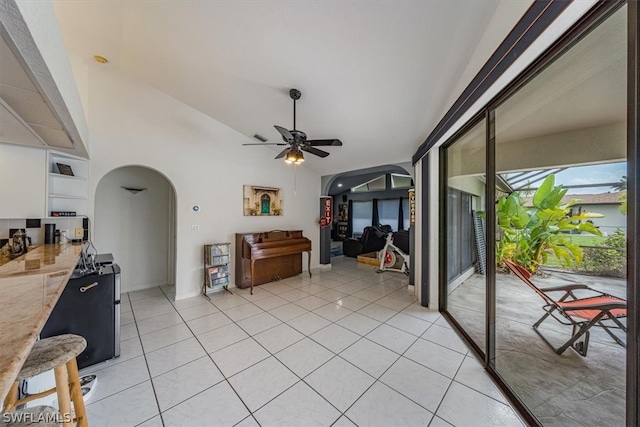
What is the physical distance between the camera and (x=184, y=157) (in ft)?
12.8

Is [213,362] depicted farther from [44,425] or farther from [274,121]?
[274,121]

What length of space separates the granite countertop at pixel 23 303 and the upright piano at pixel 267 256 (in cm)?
258

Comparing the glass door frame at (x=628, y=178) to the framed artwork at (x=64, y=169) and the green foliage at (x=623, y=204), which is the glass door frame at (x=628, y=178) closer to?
the green foliage at (x=623, y=204)

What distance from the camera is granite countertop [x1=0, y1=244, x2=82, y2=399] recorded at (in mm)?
593

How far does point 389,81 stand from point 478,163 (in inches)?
54.9

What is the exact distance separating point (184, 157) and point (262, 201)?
5.47 feet

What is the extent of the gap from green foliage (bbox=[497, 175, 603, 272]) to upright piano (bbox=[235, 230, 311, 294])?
358cm

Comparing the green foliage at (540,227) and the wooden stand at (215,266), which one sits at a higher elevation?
the green foliage at (540,227)

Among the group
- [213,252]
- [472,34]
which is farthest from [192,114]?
[472,34]

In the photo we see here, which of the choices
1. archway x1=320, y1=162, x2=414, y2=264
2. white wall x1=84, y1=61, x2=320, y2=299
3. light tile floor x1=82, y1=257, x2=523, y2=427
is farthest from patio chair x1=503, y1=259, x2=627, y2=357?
white wall x1=84, y1=61, x2=320, y2=299

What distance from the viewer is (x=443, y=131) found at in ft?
8.93

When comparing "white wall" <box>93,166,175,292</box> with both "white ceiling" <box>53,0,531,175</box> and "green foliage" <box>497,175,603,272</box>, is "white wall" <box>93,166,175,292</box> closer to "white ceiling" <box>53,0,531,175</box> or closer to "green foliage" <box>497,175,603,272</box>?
"white ceiling" <box>53,0,531,175</box>

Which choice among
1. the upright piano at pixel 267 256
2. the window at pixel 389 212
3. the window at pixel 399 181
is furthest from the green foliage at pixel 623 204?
the window at pixel 389 212

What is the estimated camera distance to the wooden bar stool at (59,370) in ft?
3.82
